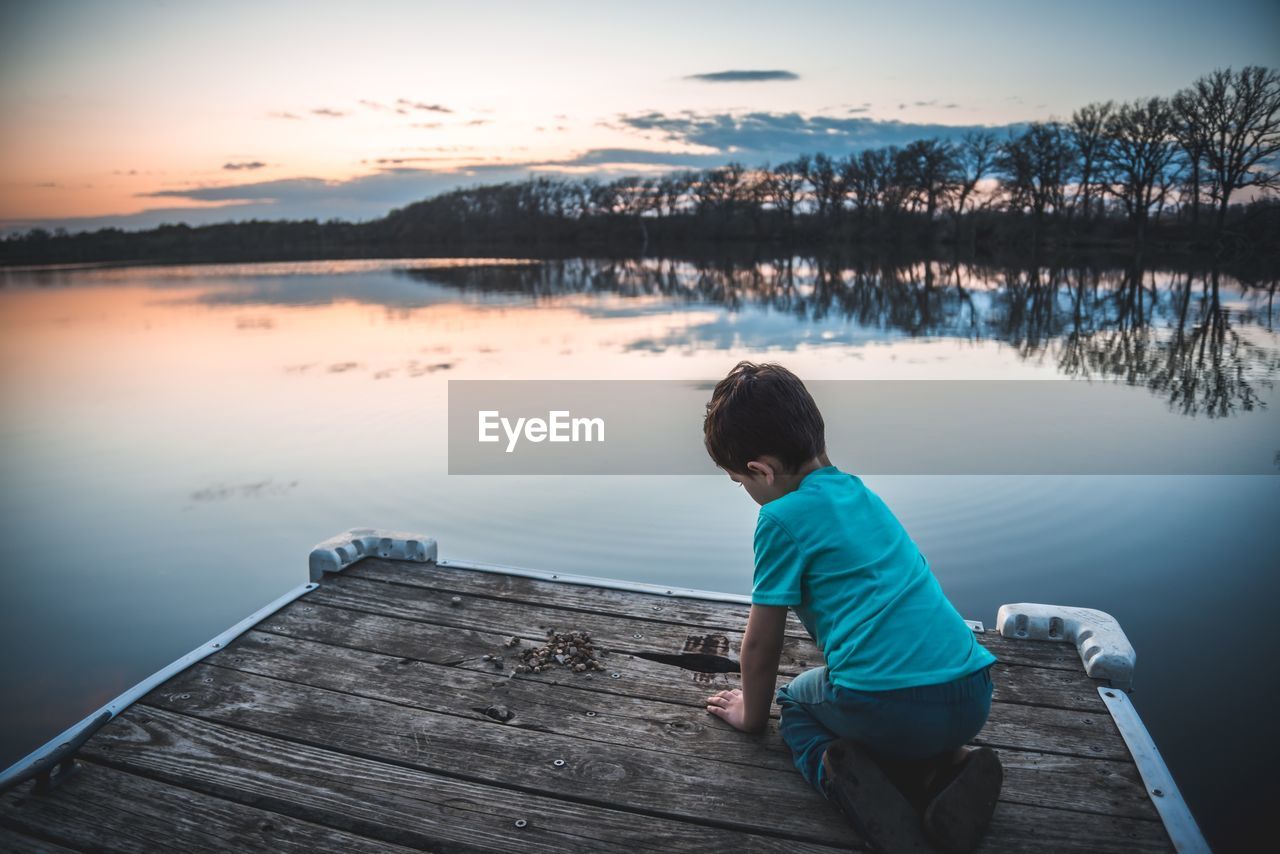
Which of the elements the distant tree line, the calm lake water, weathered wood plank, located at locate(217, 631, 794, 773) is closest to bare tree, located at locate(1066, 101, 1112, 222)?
the distant tree line

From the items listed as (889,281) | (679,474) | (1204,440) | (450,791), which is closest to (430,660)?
(450,791)

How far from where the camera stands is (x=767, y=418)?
7.86ft

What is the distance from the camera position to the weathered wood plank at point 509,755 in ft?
7.66

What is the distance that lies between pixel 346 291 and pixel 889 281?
1925 cm

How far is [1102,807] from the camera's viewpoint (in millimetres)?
2305

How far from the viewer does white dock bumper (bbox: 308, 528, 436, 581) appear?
13.4 feet

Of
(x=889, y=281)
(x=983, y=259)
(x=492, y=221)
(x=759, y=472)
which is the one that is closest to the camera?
(x=759, y=472)

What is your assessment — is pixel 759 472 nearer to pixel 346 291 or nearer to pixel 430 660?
pixel 430 660

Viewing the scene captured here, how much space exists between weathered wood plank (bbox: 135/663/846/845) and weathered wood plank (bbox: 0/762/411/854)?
0.34 meters

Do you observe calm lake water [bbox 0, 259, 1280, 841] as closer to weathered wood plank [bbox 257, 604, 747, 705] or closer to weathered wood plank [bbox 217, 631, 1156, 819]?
weathered wood plank [bbox 217, 631, 1156, 819]

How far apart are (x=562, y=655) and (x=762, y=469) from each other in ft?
4.16

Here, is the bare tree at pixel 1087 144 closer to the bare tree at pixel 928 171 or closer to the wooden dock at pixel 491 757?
the bare tree at pixel 928 171

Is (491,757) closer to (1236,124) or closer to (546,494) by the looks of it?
(546,494)

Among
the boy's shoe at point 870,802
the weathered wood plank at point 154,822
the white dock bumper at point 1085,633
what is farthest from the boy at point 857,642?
the weathered wood plank at point 154,822
